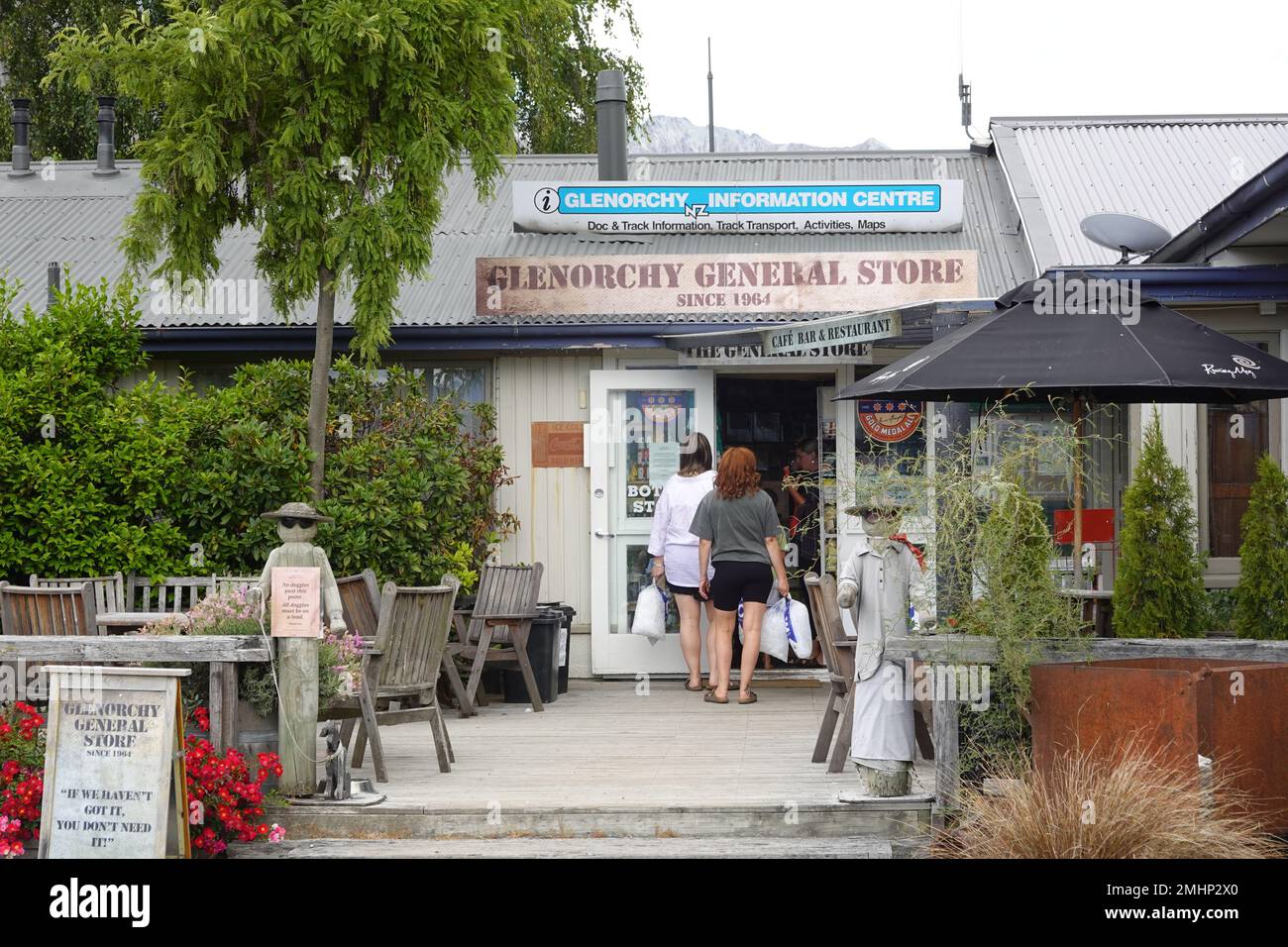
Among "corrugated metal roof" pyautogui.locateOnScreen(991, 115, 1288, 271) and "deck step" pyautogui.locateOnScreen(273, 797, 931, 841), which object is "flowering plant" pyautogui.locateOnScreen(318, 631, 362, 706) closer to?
"deck step" pyautogui.locateOnScreen(273, 797, 931, 841)

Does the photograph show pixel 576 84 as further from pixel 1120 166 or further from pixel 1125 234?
pixel 1125 234

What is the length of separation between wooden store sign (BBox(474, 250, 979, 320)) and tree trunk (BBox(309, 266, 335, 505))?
1.76 m

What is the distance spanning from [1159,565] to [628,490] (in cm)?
431

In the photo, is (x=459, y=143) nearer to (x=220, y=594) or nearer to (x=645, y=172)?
(x=220, y=594)

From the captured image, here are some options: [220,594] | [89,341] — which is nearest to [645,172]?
[89,341]

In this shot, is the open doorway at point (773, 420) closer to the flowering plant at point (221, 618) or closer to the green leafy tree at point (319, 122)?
the green leafy tree at point (319, 122)

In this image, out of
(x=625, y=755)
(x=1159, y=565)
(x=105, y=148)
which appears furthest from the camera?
(x=105, y=148)

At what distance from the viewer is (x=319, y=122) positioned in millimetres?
9258

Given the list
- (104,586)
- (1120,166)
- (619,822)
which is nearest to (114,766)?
(619,822)

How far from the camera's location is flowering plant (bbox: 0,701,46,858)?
6148 mm
